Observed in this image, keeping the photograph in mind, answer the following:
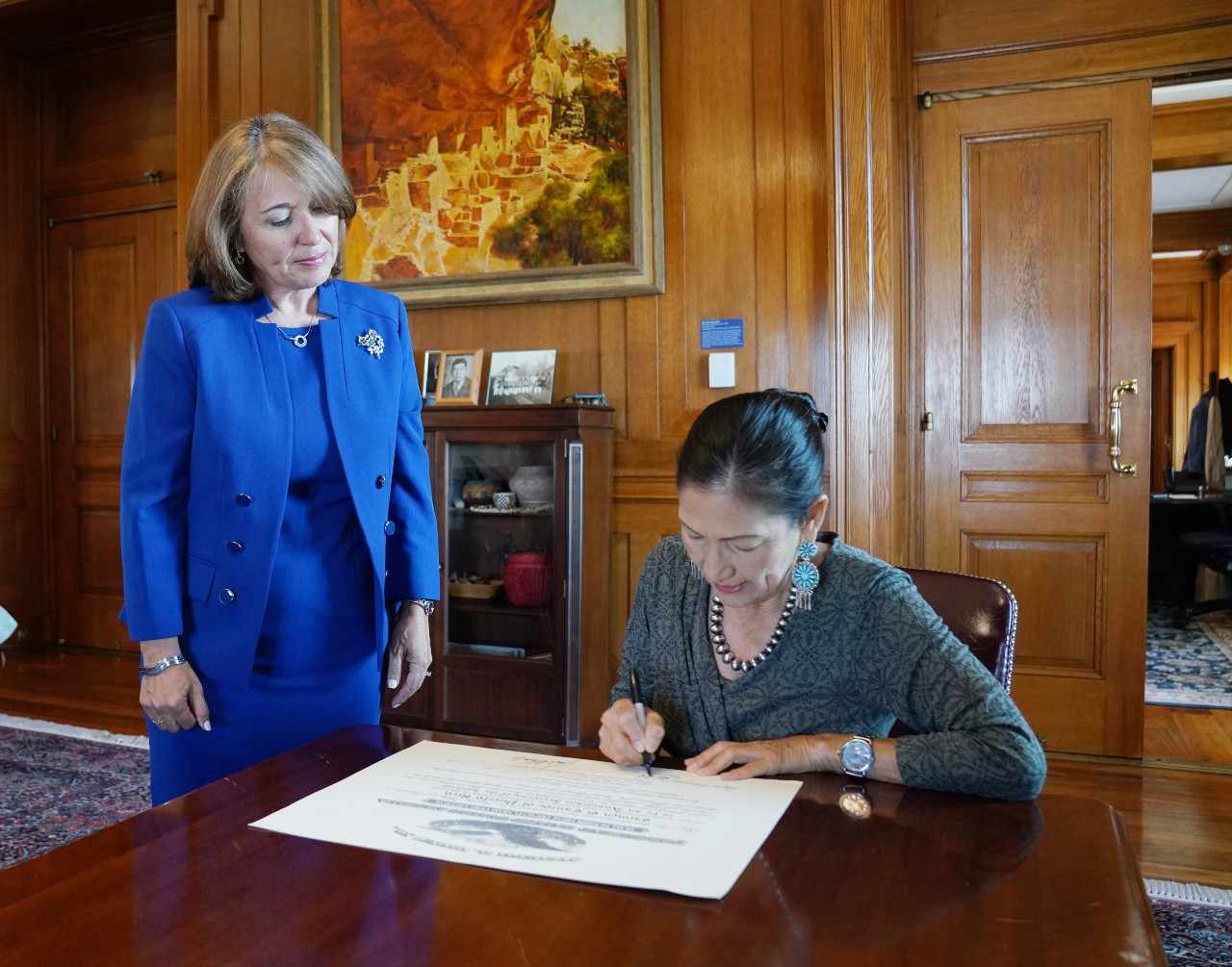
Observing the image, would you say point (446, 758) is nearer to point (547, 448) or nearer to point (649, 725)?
point (649, 725)

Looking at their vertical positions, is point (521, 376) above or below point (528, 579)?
above

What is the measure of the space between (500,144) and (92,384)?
3.21 metres

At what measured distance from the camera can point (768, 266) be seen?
3746 millimetres

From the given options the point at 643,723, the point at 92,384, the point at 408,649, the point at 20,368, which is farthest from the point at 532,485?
the point at 20,368

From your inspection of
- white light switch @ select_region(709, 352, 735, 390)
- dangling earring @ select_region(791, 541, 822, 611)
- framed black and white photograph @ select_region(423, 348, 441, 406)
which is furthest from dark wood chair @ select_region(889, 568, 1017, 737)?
framed black and white photograph @ select_region(423, 348, 441, 406)

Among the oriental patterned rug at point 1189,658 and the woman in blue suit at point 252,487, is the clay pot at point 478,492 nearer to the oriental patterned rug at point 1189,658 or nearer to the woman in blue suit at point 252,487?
the woman in blue suit at point 252,487

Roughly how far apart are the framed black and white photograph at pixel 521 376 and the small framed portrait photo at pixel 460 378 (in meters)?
0.06

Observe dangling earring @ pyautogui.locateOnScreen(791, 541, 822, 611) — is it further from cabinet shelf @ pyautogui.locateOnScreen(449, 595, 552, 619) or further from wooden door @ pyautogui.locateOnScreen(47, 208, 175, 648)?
wooden door @ pyautogui.locateOnScreen(47, 208, 175, 648)

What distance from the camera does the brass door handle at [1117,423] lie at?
363 centimetres

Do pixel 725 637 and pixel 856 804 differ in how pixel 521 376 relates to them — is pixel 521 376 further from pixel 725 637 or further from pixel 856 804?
pixel 856 804

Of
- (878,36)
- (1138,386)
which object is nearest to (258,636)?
(878,36)

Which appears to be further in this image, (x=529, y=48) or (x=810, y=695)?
(x=529, y=48)

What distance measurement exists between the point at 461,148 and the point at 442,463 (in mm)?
1344

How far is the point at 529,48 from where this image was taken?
399 cm
